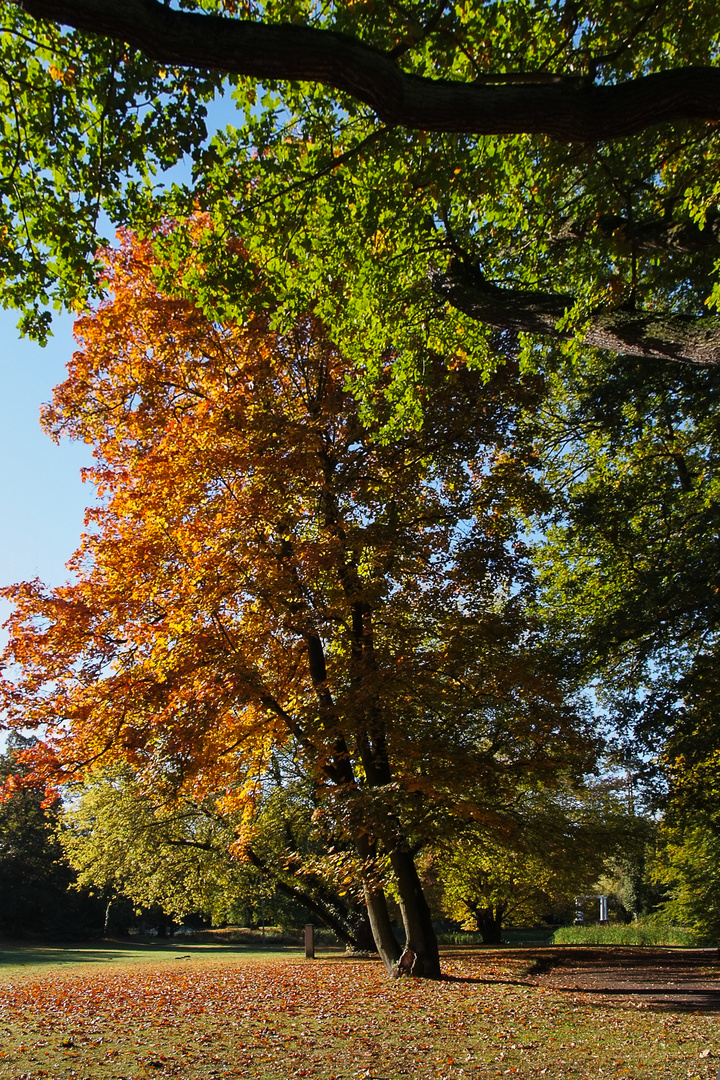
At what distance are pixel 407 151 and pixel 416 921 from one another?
1226cm

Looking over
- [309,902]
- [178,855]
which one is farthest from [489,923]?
[178,855]

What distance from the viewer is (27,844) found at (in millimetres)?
43531

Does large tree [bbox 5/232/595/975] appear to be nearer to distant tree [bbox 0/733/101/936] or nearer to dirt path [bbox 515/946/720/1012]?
dirt path [bbox 515/946/720/1012]

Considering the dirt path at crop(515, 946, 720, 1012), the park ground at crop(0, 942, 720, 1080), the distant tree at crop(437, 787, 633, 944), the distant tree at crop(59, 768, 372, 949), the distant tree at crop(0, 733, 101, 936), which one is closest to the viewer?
the park ground at crop(0, 942, 720, 1080)

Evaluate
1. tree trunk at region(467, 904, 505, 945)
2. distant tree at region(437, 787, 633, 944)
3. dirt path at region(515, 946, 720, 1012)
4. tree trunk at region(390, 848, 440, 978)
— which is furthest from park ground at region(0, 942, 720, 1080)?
tree trunk at region(467, 904, 505, 945)

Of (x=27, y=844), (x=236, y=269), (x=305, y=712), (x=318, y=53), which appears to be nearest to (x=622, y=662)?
(x=305, y=712)

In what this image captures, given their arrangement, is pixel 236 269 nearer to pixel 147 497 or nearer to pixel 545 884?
pixel 147 497

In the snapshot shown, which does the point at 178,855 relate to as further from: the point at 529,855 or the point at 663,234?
the point at 663,234

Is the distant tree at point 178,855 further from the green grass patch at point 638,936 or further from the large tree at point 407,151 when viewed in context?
the large tree at point 407,151

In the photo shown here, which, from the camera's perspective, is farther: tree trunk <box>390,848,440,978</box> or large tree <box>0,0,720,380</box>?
tree trunk <box>390,848,440,978</box>

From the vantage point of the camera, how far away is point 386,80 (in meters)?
4.61

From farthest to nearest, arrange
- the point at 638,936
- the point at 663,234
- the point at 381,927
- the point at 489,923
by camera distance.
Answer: the point at 638,936, the point at 489,923, the point at 381,927, the point at 663,234

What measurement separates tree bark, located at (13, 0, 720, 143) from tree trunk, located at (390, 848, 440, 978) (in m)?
11.8

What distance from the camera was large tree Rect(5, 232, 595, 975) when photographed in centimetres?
1205
